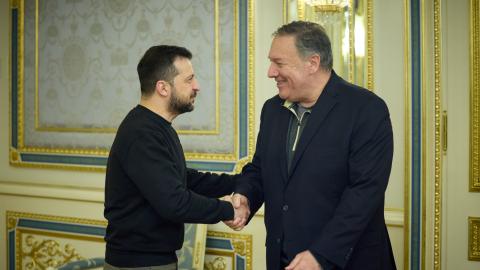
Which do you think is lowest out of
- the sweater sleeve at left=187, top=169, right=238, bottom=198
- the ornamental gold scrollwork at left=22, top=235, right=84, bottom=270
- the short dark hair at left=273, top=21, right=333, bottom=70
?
the ornamental gold scrollwork at left=22, top=235, right=84, bottom=270

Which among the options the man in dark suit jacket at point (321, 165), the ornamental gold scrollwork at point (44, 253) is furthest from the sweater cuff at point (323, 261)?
the ornamental gold scrollwork at point (44, 253)

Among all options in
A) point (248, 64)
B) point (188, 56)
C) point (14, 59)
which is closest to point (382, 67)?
point (248, 64)

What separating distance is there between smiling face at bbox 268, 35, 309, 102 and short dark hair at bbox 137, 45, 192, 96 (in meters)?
0.43

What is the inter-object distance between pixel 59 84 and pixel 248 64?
167cm

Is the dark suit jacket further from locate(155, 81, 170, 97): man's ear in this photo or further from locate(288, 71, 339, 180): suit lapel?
locate(155, 81, 170, 97): man's ear

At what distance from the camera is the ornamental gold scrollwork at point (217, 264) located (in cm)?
410

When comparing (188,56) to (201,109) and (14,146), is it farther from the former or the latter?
(14,146)

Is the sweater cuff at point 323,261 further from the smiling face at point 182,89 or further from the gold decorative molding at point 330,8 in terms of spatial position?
the gold decorative molding at point 330,8

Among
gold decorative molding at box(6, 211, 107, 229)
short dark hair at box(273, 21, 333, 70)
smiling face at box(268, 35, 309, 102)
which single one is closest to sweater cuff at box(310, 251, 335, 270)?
smiling face at box(268, 35, 309, 102)

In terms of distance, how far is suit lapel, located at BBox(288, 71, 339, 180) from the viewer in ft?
7.45

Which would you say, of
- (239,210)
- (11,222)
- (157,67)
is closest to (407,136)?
(239,210)

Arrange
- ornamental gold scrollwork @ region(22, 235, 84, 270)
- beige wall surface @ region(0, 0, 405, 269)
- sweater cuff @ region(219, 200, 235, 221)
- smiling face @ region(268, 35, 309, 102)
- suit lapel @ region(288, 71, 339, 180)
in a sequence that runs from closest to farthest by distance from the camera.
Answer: suit lapel @ region(288, 71, 339, 180) → smiling face @ region(268, 35, 309, 102) → sweater cuff @ region(219, 200, 235, 221) → beige wall surface @ region(0, 0, 405, 269) → ornamental gold scrollwork @ region(22, 235, 84, 270)

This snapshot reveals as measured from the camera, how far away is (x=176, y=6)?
4.25m

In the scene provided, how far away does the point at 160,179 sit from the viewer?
2350 mm
